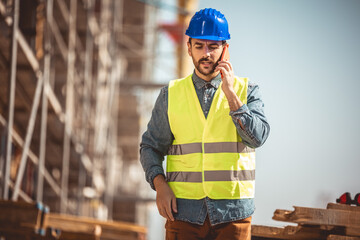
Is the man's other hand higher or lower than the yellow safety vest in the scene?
lower

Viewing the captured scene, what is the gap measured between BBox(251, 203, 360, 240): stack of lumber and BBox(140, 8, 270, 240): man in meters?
0.54

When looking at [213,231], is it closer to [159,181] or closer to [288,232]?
[159,181]

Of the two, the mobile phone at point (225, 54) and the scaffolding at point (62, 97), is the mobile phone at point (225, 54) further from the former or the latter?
the scaffolding at point (62, 97)

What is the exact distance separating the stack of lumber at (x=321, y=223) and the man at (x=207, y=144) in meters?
0.54

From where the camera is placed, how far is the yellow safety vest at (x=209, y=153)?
2771 millimetres

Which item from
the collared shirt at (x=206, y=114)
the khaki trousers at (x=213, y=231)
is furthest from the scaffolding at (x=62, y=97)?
the khaki trousers at (x=213, y=231)

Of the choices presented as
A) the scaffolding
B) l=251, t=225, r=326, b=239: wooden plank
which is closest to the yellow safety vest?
l=251, t=225, r=326, b=239: wooden plank

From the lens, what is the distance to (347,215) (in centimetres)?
318

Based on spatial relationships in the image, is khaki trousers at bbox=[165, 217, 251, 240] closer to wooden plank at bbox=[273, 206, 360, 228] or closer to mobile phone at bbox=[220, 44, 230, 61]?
wooden plank at bbox=[273, 206, 360, 228]

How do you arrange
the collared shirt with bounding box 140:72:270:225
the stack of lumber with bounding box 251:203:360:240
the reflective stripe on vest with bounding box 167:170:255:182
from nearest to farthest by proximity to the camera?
the collared shirt with bounding box 140:72:270:225
the reflective stripe on vest with bounding box 167:170:255:182
the stack of lumber with bounding box 251:203:360:240

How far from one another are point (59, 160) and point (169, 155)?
A: 11.2 metres

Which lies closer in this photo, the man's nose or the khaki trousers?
the khaki trousers

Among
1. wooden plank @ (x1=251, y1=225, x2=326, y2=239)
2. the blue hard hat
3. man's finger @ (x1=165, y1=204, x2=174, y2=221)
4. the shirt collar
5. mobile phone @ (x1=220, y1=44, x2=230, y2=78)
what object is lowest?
wooden plank @ (x1=251, y1=225, x2=326, y2=239)

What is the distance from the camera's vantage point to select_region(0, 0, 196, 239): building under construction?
7.76 m
